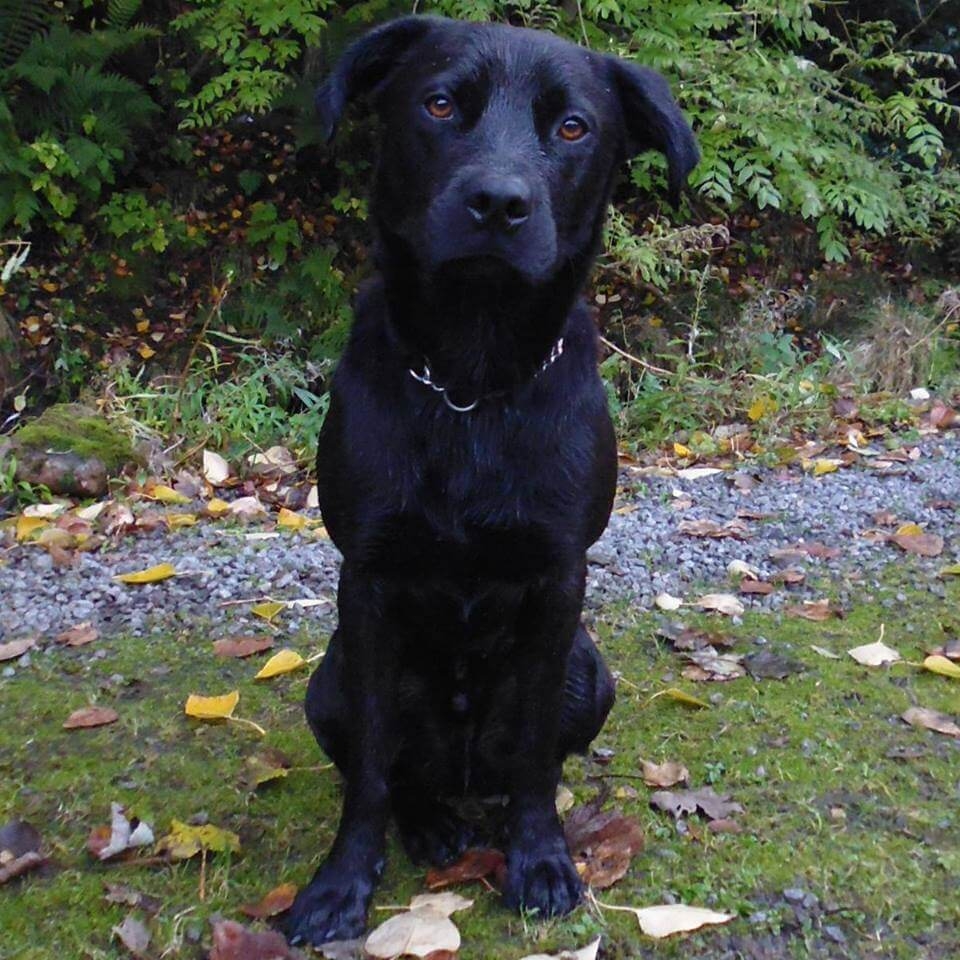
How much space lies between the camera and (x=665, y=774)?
262 cm

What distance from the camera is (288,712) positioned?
2984mm

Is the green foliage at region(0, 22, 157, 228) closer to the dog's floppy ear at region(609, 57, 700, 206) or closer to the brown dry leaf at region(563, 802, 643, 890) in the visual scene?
the dog's floppy ear at region(609, 57, 700, 206)

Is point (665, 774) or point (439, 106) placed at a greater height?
point (439, 106)

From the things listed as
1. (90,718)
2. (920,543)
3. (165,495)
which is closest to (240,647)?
(90,718)

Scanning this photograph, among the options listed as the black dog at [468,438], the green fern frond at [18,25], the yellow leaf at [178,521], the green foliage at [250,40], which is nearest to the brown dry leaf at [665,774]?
the black dog at [468,438]

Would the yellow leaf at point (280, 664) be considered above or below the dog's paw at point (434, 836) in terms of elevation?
below

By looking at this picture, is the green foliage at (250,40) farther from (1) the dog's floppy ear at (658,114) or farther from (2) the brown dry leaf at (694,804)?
(2) the brown dry leaf at (694,804)

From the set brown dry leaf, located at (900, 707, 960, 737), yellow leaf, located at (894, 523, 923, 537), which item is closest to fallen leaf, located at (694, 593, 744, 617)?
brown dry leaf, located at (900, 707, 960, 737)

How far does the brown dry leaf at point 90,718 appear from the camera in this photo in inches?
111

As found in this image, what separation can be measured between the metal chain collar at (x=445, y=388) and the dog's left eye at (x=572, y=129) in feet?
1.29

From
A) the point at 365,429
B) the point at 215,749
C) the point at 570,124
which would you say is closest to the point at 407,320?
the point at 365,429

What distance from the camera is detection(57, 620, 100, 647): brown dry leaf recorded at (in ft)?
11.0

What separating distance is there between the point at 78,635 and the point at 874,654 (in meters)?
2.34

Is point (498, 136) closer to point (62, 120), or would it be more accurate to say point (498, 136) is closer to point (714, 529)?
point (714, 529)
